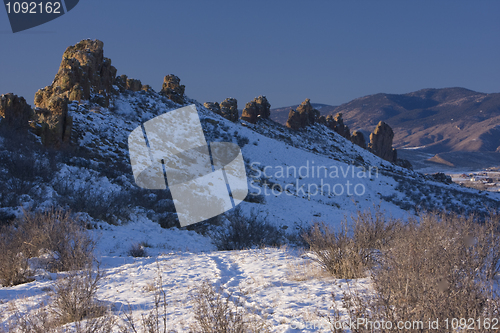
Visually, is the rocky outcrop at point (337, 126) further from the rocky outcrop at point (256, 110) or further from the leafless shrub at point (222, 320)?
the leafless shrub at point (222, 320)

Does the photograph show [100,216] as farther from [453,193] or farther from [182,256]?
[453,193]

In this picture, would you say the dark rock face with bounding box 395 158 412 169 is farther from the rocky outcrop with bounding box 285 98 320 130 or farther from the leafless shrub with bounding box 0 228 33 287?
the leafless shrub with bounding box 0 228 33 287

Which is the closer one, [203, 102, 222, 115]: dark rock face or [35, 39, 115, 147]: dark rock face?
[35, 39, 115, 147]: dark rock face

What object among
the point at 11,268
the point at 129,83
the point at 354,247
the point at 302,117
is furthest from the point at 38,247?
the point at 302,117

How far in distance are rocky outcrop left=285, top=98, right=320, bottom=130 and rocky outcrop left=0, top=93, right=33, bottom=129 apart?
130 ft

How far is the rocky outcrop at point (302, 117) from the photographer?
170 feet

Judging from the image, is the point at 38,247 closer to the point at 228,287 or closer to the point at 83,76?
the point at 228,287

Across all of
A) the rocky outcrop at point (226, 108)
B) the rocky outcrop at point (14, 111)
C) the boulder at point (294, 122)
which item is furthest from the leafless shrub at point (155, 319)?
the boulder at point (294, 122)

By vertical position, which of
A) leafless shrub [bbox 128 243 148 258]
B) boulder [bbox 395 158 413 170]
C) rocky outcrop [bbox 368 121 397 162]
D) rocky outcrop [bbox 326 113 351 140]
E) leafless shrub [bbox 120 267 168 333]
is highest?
rocky outcrop [bbox 326 113 351 140]

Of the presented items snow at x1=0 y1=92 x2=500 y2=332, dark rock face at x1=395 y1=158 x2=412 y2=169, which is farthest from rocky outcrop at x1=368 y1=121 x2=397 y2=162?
snow at x1=0 y1=92 x2=500 y2=332

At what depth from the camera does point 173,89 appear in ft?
131

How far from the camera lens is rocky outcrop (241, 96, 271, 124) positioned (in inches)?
1898

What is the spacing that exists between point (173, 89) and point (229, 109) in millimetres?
8812

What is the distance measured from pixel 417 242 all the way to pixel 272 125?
152 feet
